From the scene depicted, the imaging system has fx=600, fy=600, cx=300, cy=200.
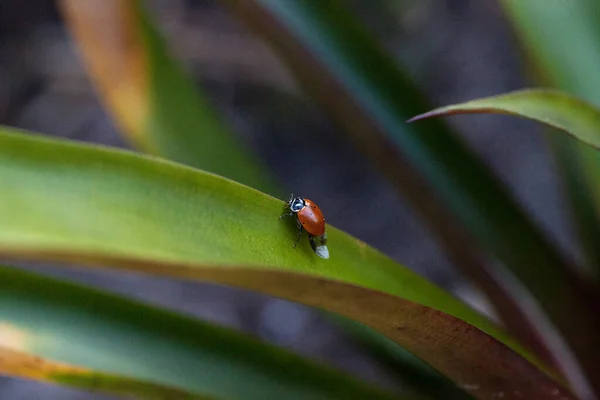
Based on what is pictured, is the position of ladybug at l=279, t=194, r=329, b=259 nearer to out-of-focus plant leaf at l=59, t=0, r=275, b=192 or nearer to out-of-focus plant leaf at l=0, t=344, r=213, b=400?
out-of-focus plant leaf at l=0, t=344, r=213, b=400

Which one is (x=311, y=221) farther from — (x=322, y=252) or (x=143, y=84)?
(x=143, y=84)

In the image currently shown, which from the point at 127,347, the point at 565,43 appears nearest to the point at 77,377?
the point at 127,347

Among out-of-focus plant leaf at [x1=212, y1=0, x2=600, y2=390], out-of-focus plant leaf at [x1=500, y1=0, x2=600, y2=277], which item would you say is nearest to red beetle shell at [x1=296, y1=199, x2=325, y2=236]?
out-of-focus plant leaf at [x1=212, y1=0, x2=600, y2=390]

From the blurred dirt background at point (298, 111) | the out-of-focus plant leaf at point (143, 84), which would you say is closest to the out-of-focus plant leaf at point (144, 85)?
the out-of-focus plant leaf at point (143, 84)

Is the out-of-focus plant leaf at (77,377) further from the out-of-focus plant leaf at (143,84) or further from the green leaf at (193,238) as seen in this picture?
the out-of-focus plant leaf at (143,84)

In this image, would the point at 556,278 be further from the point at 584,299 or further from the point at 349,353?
the point at 349,353

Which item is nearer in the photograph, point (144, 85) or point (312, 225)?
point (312, 225)
